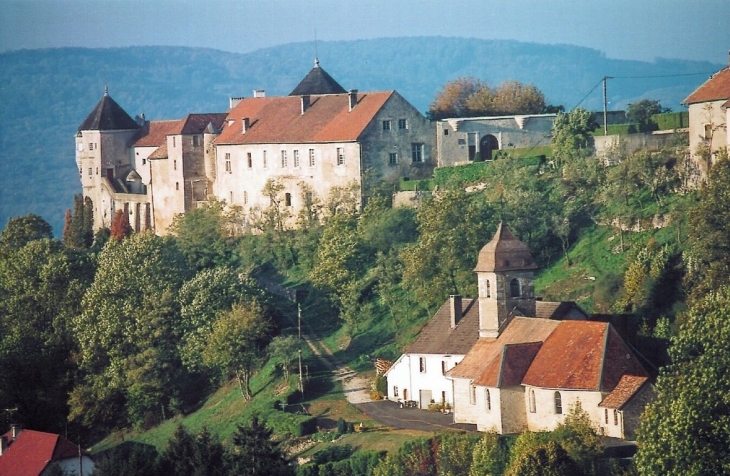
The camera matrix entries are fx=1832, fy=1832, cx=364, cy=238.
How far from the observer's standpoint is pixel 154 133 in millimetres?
91250

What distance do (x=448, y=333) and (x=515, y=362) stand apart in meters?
5.99

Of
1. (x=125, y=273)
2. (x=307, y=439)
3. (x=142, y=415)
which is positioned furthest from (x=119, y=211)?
(x=307, y=439)

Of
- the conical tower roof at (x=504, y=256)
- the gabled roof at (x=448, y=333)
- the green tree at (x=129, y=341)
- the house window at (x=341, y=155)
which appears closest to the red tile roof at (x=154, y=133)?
the house window at (x=341, y=155)

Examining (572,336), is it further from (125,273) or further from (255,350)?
(125,273)

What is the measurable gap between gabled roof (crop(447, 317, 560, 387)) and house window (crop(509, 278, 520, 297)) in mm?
799

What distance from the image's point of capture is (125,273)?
2827 inches

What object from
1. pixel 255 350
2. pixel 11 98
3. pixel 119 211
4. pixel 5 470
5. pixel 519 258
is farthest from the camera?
pixel 11 98

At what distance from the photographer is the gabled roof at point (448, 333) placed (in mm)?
58000

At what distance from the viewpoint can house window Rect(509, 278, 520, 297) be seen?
5597cm

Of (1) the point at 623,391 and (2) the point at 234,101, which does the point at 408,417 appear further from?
(2) the point at 234,101

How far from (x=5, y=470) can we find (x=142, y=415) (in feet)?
29.0

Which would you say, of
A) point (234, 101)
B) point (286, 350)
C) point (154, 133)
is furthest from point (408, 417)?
point (154, 133)

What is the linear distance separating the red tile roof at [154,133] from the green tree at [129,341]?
17.0 meters

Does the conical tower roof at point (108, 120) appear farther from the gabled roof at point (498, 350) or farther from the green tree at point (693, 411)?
the green tree at point (693, 411)
